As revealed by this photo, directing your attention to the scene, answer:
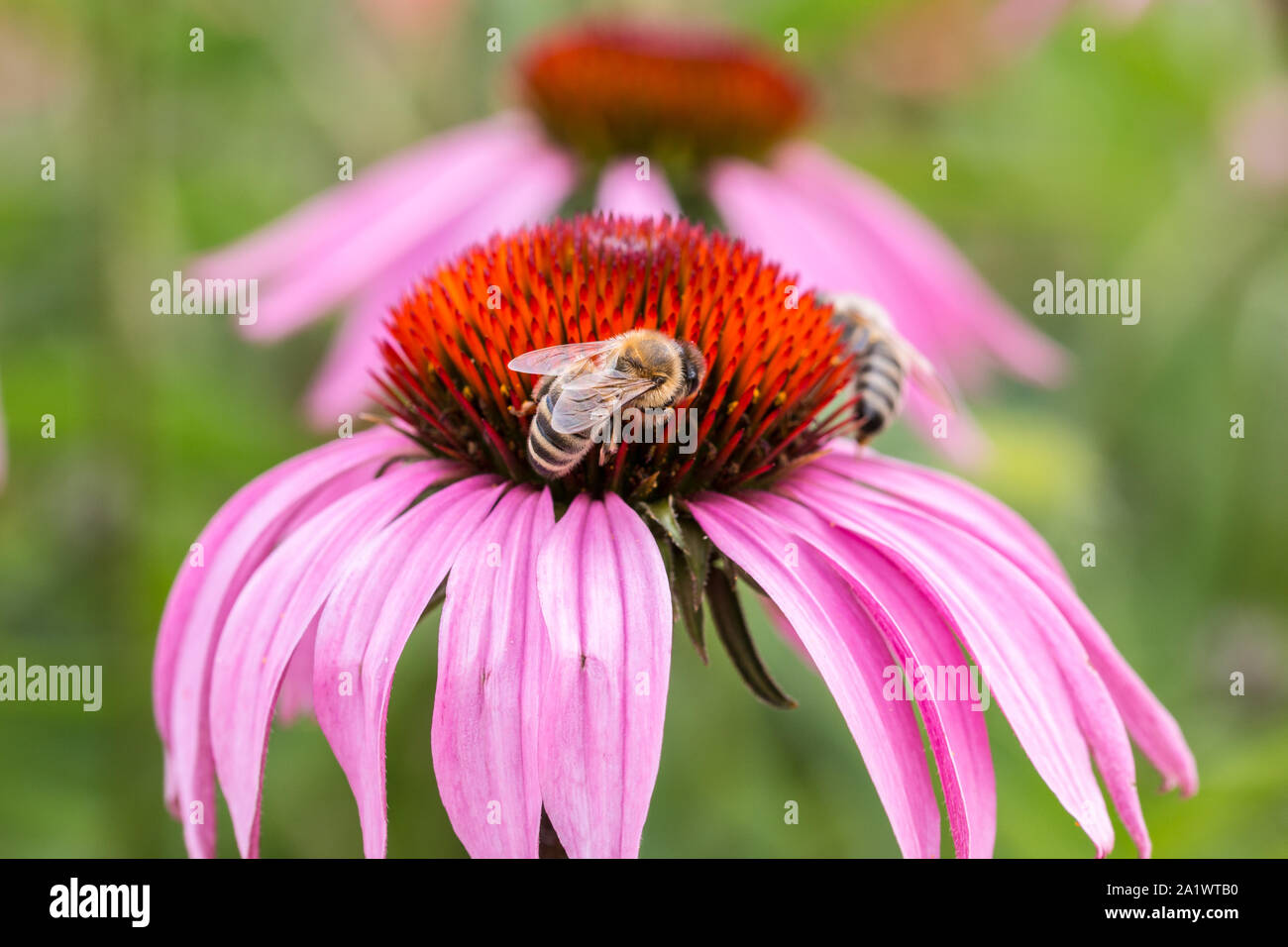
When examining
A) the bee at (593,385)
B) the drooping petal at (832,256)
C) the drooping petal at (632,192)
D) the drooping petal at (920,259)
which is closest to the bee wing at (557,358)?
the bee at (593,385)

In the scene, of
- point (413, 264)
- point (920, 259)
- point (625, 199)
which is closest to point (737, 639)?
point (625, 199)

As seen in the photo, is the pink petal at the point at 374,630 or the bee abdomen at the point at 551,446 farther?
the bee abdomen at the point at 551,446

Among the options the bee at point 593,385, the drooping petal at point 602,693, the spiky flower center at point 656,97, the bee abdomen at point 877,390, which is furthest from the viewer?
the spiky flower center at point 656,97

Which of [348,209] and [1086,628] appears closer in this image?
[1086,628]

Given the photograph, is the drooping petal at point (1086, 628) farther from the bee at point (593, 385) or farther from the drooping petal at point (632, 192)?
the drooping petal at point (632, 192)

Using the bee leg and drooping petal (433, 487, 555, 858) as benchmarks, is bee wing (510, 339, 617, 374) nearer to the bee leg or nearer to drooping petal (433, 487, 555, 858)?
the bee leg

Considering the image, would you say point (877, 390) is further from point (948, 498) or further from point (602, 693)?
point (602, 693)
